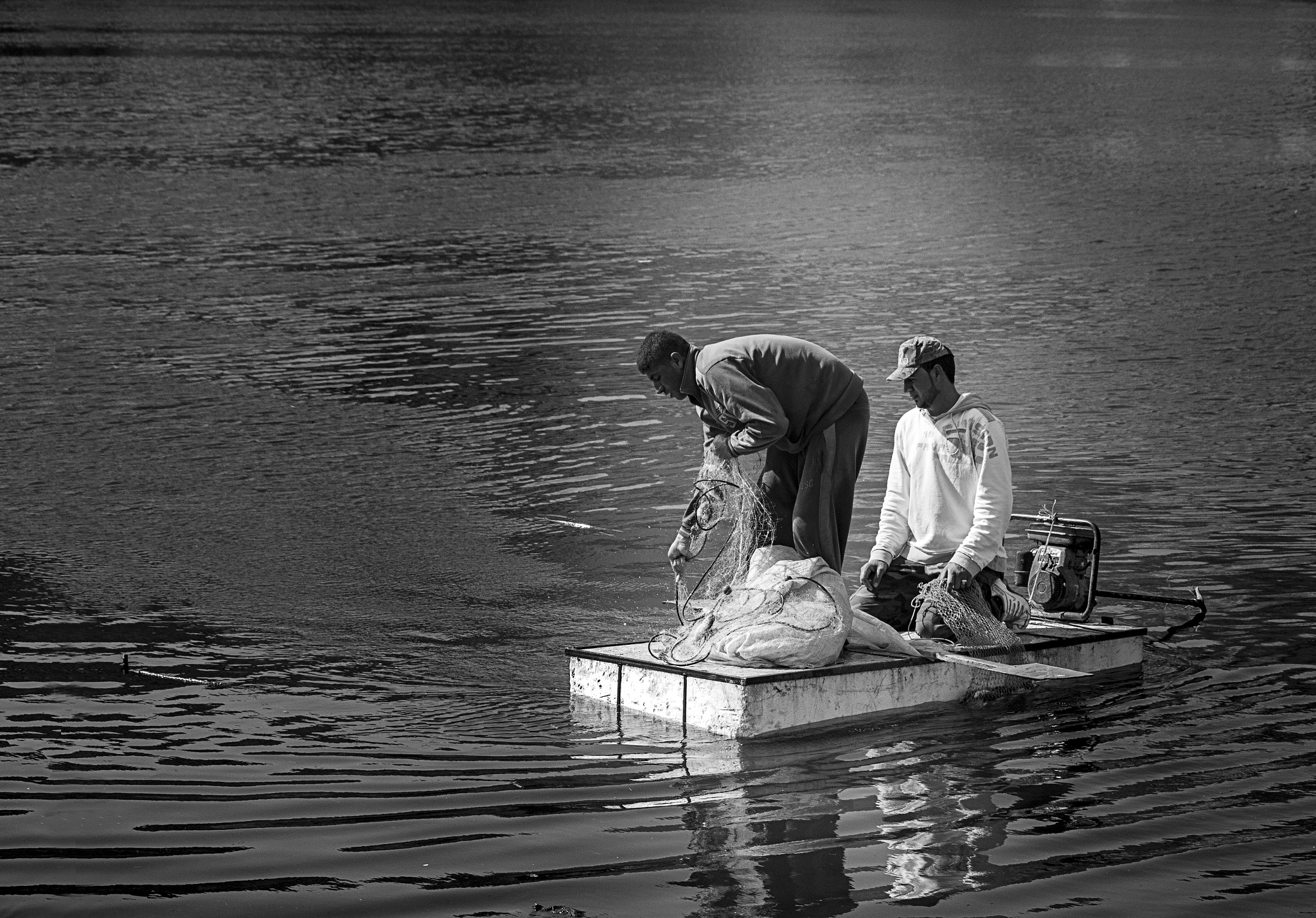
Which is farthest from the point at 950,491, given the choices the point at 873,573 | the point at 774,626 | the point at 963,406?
the point at 774,626

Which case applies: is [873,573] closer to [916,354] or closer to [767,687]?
[916,354]

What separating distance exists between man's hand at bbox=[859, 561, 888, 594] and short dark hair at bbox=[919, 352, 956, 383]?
0.78 meters

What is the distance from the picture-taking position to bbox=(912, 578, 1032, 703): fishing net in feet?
23.4

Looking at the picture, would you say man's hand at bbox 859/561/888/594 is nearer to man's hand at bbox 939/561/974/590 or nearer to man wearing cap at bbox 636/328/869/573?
man wearing cap at bbox 636/328/869/573

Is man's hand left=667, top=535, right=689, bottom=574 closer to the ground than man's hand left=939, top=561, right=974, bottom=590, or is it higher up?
higher up

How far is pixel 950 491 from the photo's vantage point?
7.35m

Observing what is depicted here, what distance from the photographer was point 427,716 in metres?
6.99

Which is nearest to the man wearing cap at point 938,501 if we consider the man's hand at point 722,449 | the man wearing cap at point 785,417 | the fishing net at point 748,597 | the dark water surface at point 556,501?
the man wearing cap at point 785,417

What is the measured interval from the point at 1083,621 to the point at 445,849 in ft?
10.6

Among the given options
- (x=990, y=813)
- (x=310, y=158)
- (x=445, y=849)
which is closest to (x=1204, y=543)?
(x=990, y=813)

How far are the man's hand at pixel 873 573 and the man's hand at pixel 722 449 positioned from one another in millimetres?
720

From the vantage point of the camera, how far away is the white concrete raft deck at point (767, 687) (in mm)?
6668

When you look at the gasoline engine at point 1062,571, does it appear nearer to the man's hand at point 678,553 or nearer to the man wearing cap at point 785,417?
the man wearing cap at point 785,417

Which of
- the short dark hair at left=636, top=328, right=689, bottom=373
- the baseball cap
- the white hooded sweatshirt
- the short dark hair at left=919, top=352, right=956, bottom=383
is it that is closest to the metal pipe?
the white hooded sweatshirt
